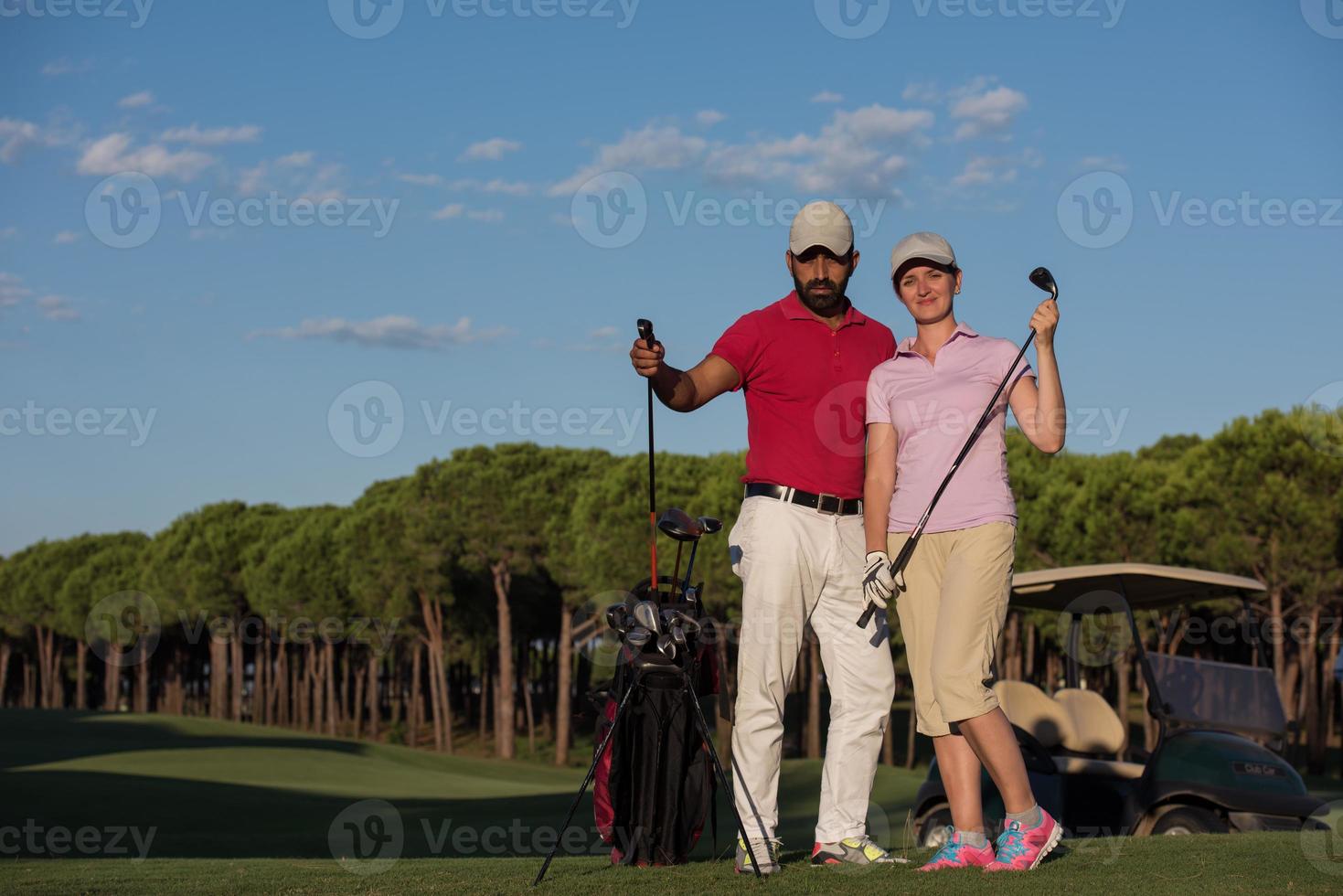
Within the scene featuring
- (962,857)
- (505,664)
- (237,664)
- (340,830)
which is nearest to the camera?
(962,857)

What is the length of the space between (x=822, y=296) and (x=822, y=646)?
158 centimetres

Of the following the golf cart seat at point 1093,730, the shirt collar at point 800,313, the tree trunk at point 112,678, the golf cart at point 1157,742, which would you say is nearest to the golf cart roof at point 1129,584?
the golf cart at point 1157,742

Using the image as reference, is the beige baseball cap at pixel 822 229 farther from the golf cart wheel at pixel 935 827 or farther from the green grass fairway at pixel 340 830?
the golf cart wheel at pixel 935 827

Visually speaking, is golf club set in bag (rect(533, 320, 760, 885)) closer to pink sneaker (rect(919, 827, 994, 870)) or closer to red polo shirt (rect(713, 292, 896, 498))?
red polo shirt (rect(713, 292, 896, 498))

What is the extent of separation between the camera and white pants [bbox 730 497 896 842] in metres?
5.98

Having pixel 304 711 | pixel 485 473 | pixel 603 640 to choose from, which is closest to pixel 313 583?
pixel 304 711

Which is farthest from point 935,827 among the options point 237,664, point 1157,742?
point 237,664

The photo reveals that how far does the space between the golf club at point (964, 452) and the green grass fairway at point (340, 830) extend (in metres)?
1.22

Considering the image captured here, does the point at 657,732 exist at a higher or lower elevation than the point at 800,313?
lower

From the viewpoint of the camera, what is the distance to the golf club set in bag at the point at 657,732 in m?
6.00

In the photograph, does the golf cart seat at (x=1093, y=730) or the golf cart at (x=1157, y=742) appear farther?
the golf cart seat at (x=1093, y=730)

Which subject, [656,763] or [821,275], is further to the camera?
[821,275]

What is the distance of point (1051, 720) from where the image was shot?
34.3 feet

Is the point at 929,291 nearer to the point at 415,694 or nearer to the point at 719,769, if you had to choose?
the point at 719,769
